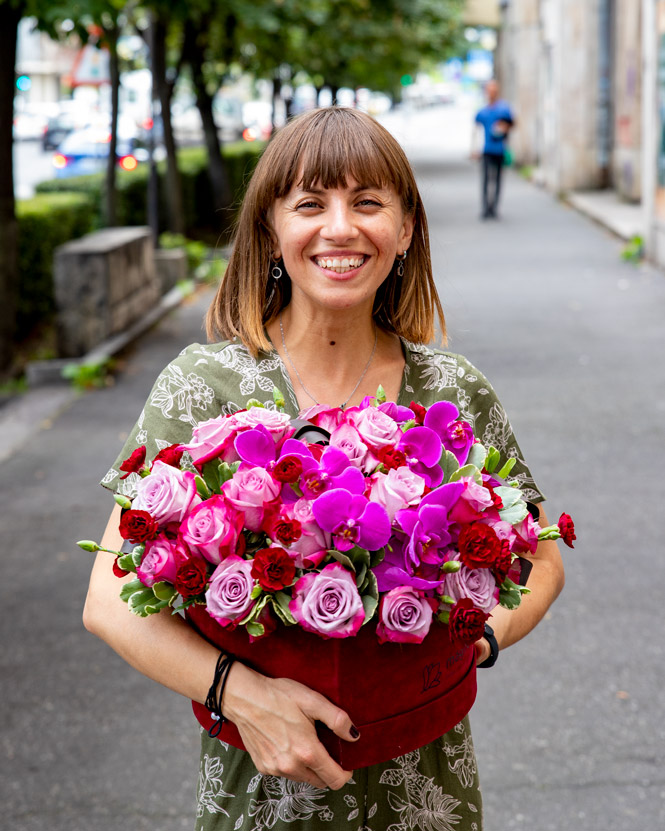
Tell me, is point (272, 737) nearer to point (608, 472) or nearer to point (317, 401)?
point (317, 401)

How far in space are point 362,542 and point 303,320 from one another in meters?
0.70

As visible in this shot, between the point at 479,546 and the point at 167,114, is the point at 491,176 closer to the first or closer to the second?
the point at 167,114

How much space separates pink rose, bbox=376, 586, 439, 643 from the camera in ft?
4.84

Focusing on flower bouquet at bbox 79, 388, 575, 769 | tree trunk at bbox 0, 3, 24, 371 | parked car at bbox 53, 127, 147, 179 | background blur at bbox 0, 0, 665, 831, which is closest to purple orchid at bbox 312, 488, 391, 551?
flower bouquet at bbox 79, 388, 575, 769

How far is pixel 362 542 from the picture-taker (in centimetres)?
148

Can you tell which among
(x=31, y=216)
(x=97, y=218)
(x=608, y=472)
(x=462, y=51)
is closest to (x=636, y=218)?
(x=97, y=218)

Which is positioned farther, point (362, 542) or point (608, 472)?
point (608, 472)

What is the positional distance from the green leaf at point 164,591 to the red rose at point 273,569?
0.15 meters

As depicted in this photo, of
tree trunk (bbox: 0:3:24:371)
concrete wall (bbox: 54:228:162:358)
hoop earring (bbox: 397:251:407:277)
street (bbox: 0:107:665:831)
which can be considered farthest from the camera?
concrete wall (bbox: 54:228:162:358)

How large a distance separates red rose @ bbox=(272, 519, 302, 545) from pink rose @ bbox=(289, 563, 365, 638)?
56 millimetres

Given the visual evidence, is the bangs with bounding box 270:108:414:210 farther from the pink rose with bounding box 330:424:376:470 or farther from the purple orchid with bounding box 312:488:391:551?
the purple orchid with bounding box 312:488:391:551

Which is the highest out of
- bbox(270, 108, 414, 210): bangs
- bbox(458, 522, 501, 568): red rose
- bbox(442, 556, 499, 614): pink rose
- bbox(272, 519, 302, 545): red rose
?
bbox(270, 108, 414, 210): bangs

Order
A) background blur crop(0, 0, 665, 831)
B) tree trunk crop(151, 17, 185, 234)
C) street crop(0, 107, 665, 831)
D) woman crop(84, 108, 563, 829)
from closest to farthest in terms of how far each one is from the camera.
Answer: woman crop(84, 108, 563, 829) < street crop(0, 107, 665, 831) < background blur crop(0, 0, 665, 831) < tree trunk crop(151, 17, 185, 234)

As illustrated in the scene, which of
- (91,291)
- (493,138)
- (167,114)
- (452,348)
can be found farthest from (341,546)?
(493,138)
